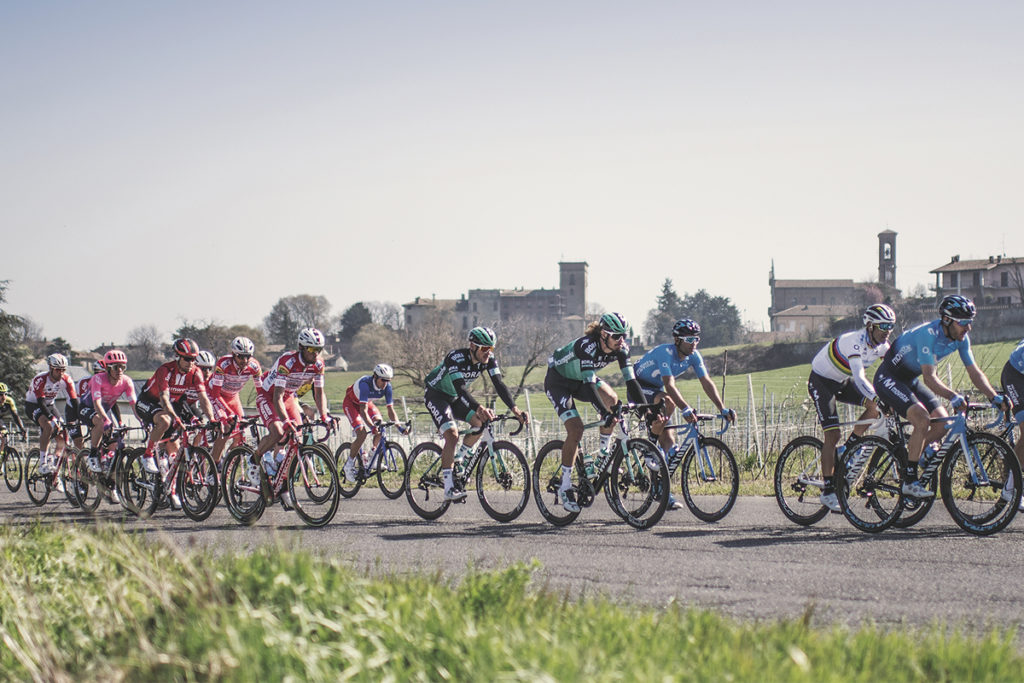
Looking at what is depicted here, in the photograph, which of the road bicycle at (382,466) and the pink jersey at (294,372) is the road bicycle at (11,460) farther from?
the pink jersey at (294,372)

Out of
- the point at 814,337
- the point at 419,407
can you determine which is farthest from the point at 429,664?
the point at 814,337

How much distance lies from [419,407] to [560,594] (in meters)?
50.6

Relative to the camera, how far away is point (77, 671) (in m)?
4.62

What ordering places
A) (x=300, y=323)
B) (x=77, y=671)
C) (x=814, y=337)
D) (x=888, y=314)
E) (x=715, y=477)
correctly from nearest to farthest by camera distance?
(x=77, y=671), (x=888, y=314), (x=715, y=477), (x=814, y=337), (x=300, y=323)

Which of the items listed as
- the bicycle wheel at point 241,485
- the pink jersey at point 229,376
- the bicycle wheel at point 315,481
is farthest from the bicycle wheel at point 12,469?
the bicycle wheel at point 315,481

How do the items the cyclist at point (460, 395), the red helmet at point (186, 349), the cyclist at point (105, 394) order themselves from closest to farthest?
the cyclist at point (460, 395) → the red helmet at point (186, 349) → the cyclist at point (105, 394)

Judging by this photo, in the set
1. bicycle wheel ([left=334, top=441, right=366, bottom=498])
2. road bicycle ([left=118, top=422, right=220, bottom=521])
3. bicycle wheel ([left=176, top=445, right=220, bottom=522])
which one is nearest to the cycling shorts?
bicycle wheel ([left=334, top=441, right=366, bottom=498])

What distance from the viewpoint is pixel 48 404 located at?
14938 millimetres

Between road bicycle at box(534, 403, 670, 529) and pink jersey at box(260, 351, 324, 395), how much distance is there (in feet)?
8.98

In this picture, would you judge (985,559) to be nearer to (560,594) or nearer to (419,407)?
(560,594)

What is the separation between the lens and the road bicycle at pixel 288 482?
10219 mm

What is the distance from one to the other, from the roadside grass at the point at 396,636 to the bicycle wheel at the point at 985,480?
3248 mm

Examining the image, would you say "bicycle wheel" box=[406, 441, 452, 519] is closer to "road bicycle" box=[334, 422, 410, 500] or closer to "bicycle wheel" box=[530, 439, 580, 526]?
"bicycle wheel" box=[530, 439, 580, 526]

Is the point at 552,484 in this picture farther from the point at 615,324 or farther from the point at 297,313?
the point at 297,313
